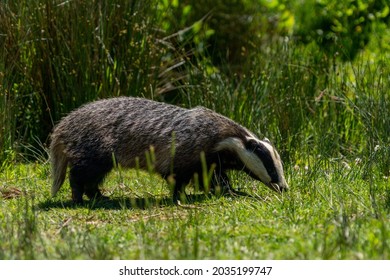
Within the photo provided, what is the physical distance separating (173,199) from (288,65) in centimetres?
333

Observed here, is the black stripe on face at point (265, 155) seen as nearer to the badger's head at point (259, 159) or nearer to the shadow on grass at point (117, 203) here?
the badger's head at point (259, 159)

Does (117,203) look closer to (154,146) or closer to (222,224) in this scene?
(154,146)

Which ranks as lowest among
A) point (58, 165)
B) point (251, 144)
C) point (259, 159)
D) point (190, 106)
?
point (190, 106)

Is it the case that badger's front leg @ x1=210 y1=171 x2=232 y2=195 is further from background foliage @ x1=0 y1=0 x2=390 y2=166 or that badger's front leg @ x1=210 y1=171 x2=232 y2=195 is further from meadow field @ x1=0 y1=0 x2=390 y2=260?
background foliage @ x1=0 y1=0 x2=390 y2=166

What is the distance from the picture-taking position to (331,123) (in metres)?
9.79

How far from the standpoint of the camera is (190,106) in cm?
981

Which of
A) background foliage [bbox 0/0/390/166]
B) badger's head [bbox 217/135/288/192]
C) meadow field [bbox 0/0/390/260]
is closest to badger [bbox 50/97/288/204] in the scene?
badger's head [bbox 217/135/288/192]

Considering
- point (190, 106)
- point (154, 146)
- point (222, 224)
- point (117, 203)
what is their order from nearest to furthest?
point (222, 224) < point (117, 203) < point (154, 146) < point (190, 106)

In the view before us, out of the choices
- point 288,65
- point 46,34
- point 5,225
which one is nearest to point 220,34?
point 288,65

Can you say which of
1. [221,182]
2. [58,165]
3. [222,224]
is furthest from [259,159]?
[58,165]

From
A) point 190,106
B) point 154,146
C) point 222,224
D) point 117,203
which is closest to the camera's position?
point 222,224

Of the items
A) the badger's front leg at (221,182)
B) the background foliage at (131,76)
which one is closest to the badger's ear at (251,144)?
the badger's front leg at (221,182)

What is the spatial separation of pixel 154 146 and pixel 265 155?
110cm

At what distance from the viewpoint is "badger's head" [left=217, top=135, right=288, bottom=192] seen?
24.3ft
